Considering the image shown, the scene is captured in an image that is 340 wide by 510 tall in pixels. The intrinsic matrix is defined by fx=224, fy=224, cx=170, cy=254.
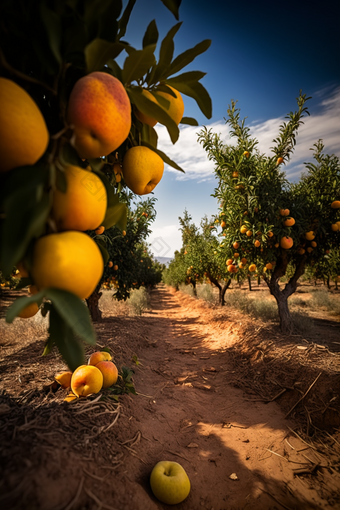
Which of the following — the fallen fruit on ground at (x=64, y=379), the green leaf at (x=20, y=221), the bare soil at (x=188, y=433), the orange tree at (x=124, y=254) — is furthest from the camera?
the orange tree at (x=124, y=254)

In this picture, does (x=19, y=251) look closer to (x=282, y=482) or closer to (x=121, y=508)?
(x=121, y=508)

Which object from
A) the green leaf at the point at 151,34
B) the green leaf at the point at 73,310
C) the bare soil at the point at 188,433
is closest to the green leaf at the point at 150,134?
the green leaf at the point at 151,34

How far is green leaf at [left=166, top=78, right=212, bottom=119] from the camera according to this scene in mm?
890

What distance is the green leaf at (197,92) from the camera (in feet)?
2.92

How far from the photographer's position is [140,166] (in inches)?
35.0

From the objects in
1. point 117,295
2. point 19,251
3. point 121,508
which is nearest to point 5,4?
point 19,251

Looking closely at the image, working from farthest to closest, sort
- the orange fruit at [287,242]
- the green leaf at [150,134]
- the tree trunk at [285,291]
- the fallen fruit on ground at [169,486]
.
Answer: the tree trunk at [285,291] → the orange fruit at [287,242] → the fallen fruit on ground at [169,486] → the green leaf at [150,134]

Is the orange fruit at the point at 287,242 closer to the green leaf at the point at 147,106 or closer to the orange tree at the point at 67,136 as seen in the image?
the orange tree at the point at 67,136

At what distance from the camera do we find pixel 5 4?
0.60 meters

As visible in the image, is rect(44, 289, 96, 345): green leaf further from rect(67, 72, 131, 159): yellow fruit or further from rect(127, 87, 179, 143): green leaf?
rect(127, 87, 179, 143): green leaf

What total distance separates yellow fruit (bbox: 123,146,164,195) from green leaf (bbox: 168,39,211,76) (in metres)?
0.32

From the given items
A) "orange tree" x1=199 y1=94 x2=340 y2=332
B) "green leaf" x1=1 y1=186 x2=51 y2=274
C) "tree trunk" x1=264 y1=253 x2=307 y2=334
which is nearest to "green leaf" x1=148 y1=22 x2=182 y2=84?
"green leaf" x1=1 y1=186 x2=51 y2=274

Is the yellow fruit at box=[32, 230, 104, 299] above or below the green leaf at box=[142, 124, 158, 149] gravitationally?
below

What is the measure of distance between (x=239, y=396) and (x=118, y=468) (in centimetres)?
275
